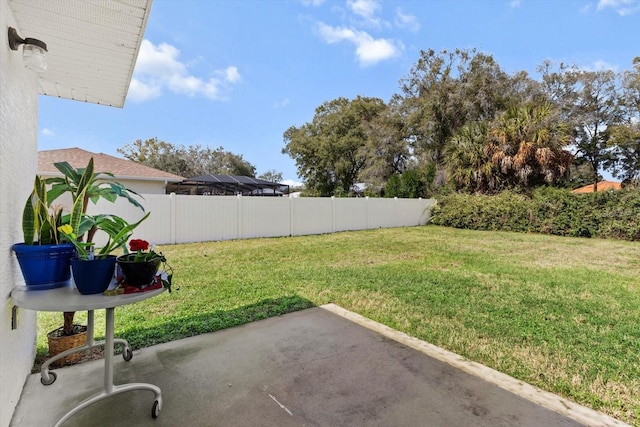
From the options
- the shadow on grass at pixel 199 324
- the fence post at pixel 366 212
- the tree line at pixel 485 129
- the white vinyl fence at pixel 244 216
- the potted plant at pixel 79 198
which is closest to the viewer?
the potted plant at pixel 79 198

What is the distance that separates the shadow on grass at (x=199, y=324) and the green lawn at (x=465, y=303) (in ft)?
0.04

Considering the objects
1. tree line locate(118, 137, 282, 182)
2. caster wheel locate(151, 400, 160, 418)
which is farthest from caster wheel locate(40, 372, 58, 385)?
tree line locate(118, 137, 282, 182)

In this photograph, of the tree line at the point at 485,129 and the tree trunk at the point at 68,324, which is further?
the tree line at the point at 485,129

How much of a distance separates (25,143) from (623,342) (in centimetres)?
520

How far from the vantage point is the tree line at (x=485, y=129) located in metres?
13.7

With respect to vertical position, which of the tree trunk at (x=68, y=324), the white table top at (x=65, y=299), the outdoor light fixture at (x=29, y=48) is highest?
the outdoor light fixture at (x=29, y=48)

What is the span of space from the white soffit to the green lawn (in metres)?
2.46

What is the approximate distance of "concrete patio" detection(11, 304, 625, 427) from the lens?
1.76m

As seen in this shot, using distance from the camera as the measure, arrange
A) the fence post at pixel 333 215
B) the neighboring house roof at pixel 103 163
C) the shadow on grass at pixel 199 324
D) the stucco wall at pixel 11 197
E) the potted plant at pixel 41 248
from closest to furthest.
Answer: the stucco wall at pixel 11 197
the potted plant at pixel 41 248
the shadow on grass at pixel 199 324
the neighboring house roof at pixel 103 163
the fence post at pixel 333 215

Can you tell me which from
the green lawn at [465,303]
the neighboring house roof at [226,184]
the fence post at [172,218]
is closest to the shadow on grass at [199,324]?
the green lawn at [465,303]

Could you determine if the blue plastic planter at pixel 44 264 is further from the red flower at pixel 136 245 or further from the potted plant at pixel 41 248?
the red flower at pixel 136 245

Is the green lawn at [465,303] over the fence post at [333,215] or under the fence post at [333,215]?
under

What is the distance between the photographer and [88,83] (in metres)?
3.17

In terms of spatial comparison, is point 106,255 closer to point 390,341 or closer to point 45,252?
point 45,252
